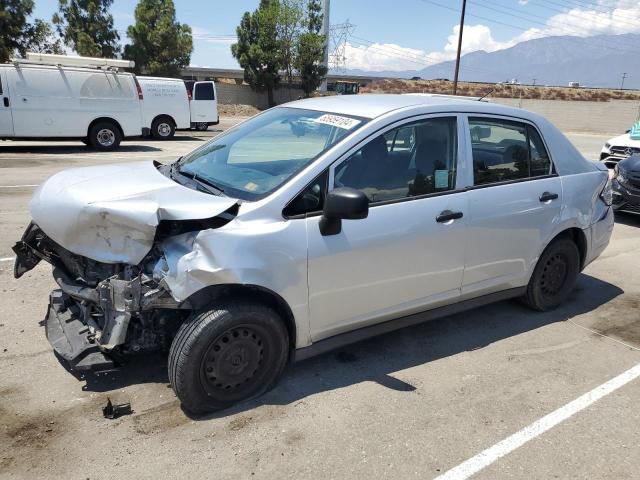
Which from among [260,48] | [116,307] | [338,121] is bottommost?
[116,307]

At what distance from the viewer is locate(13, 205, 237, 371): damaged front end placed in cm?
286

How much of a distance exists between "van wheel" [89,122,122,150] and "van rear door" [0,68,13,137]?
2.02 m

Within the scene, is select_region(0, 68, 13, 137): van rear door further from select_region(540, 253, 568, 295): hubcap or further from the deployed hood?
the deployed hood

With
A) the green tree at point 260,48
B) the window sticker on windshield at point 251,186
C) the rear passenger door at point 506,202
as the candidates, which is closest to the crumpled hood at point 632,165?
the rear passenger door at point 506,202

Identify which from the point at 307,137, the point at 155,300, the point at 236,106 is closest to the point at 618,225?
the point at 307,137

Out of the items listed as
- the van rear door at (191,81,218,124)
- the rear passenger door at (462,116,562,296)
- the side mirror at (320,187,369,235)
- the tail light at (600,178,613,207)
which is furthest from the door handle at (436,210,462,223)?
the van rear door at (191,81,218,124)

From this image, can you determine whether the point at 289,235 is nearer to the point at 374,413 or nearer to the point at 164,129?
the point at 374,413

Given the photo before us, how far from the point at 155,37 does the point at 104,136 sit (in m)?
28.8

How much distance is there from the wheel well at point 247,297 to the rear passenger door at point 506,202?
4.76 feet

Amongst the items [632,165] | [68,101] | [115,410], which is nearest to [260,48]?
[68,101]

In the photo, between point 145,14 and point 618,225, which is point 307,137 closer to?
point 618,225

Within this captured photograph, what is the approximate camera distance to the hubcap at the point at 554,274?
4582 millimetres

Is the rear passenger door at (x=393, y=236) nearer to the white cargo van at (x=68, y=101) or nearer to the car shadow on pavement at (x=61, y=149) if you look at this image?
the car shadow on pavement at (x=61, y=149)

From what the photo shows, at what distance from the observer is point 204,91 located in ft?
72.7
